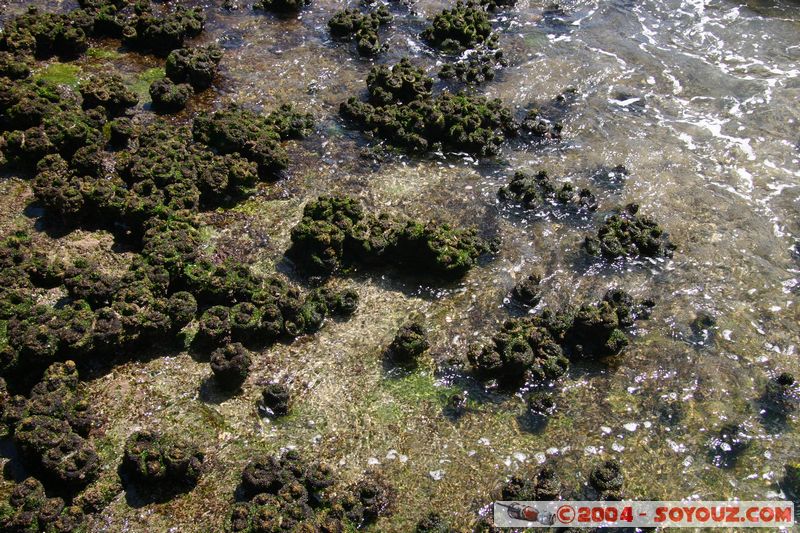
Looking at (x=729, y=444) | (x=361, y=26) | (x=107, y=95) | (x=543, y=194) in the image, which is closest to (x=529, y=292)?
(x=543, y=194)

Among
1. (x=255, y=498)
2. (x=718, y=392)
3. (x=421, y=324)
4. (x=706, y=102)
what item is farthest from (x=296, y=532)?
(x=706, y=102)

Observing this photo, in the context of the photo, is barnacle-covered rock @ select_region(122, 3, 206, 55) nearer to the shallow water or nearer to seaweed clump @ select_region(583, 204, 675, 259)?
the shallow water

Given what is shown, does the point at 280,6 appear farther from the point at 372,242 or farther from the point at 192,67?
the point at 372,242

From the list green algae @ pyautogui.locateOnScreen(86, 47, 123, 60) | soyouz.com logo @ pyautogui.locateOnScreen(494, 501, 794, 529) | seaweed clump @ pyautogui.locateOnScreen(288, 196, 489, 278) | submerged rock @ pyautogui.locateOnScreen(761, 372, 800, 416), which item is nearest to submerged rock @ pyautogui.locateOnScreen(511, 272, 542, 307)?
seaweed clump @ pyautogui.locateOnScreen(288, 196, 489, 278)

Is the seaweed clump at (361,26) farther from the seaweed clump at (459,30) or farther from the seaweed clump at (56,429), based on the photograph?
the seaweed clump at (56,429)

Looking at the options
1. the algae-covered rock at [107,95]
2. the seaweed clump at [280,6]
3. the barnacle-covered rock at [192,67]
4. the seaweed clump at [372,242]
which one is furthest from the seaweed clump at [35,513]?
the seaweed clump at [280,6]
